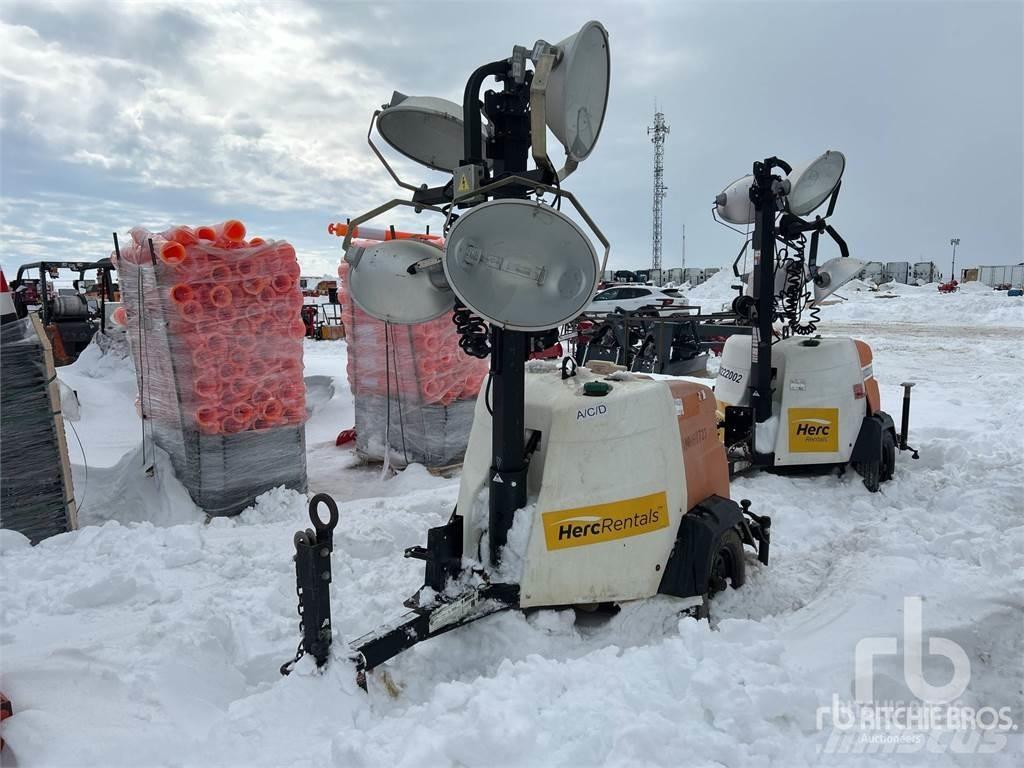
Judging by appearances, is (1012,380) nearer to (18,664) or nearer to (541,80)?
(541,80)

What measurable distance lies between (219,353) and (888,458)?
243 inches

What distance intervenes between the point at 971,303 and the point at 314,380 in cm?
2928

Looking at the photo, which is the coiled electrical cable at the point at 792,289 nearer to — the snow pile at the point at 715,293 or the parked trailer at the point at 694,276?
the snow pile at the point at 715,293

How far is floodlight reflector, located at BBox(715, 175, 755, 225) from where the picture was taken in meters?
6.52

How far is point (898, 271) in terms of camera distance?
52656 millimetres

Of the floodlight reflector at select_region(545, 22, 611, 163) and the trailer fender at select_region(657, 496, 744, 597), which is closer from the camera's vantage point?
the floodlight reflector at select_region(545, 22, 611, 163)

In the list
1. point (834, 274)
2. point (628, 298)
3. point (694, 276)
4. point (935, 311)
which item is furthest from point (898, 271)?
point (834, 274)

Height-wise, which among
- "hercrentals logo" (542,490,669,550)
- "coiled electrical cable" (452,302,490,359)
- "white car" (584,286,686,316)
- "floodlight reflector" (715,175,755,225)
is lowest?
"hercrentals logo" (542,490,669,550)

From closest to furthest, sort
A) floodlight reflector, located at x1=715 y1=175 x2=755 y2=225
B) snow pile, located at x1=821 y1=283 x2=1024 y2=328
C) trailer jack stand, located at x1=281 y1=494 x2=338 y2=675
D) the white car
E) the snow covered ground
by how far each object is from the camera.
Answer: the snow covered ground, trailer jack stand, located at x1=281 y1=494 x2=338 y2=675, floodlight reflector, located at x1=715 y1=175 x2=755 y2=225, the white car, snow pile, located at x1=821 y1=283 x2=1024 y2=328

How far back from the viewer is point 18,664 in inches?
107

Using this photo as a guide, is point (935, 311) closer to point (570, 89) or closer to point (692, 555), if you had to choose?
point (692, 555)

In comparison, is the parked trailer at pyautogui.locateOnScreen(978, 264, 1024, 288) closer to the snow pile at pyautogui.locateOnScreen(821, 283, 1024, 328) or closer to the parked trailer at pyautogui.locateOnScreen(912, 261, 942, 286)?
the parked trailer at pyautogui.locateOnScreen(912, 261, 942, 286)

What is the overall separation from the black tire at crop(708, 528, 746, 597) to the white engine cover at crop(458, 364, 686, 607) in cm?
42

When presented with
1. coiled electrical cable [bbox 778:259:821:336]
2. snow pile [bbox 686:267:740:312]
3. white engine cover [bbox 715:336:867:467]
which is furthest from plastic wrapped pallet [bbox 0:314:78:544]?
snow pile [bbox 686:267:740:312]
